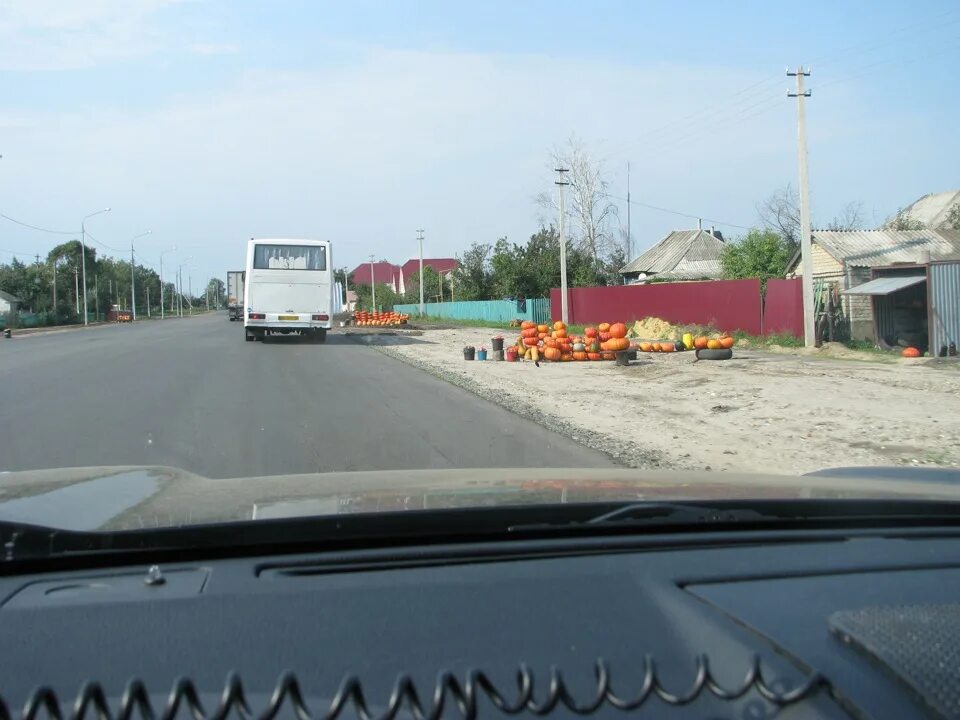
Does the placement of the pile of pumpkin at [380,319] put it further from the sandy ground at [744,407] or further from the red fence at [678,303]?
the sandy ground at [744,407]

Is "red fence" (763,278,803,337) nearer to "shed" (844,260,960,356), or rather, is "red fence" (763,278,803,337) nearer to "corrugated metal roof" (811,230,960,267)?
"shed" (844,260,960,356)

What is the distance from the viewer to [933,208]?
62844 mm

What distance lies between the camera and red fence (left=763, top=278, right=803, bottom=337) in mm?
27031

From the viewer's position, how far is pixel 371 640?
187cm

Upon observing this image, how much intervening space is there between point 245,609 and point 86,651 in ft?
1.06

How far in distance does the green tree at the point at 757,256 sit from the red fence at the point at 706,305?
9832 millimetres

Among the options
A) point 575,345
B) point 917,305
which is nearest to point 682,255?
point 917,305

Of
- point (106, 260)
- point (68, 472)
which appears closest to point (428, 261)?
point (106, 260)

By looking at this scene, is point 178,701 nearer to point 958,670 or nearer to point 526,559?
point 526,559

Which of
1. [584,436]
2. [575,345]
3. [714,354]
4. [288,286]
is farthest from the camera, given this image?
[288,286]

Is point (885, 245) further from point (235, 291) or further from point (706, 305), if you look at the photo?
point (235, 291)

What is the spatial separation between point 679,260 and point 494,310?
14.4 meters

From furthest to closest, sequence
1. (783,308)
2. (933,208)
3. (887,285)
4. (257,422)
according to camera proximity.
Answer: (933,208), (783,308), (887,285), (257,422)

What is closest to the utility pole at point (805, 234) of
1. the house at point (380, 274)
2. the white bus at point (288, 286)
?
the white bus at point (288, 286)
